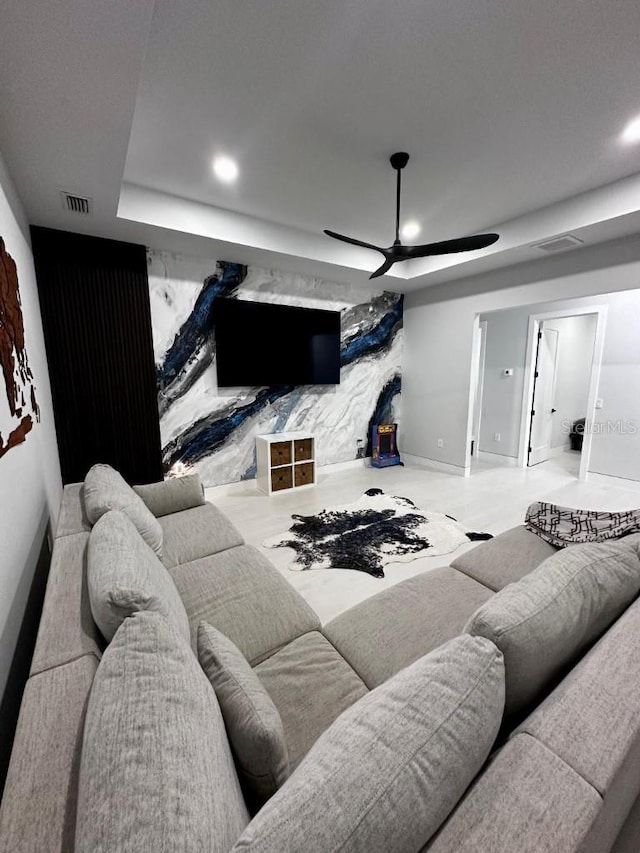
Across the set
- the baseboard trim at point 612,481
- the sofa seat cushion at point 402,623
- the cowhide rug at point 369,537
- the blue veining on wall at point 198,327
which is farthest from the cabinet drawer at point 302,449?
the baseboard trim at point 612,481

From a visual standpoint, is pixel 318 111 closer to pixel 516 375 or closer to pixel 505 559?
pixel 505 559

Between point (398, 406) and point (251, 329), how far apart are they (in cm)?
263

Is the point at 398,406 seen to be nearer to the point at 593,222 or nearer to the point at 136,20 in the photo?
the point at 593,222

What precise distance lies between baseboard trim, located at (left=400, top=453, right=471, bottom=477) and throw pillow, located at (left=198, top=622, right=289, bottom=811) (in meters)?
4.38

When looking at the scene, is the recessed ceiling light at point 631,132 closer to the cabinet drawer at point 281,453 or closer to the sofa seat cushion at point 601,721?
the sofa seat cushion at point 601,721

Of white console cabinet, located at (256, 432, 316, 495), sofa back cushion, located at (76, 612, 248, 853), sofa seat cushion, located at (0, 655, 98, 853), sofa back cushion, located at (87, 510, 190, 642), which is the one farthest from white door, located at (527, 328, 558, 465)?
Answer: sofa seat cushion, located at (0, 655, 98, 853)

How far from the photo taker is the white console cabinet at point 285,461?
4020mm

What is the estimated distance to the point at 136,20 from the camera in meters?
1.24

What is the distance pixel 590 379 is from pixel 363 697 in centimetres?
502

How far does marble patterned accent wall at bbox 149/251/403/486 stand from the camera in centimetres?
357

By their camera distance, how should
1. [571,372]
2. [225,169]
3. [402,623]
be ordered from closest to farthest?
[402,623], [225,169], [571,372]

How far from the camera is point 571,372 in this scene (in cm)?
566

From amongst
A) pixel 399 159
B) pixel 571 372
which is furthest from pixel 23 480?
pixel 571 372

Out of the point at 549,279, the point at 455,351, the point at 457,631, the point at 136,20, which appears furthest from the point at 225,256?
the point at 457,631
